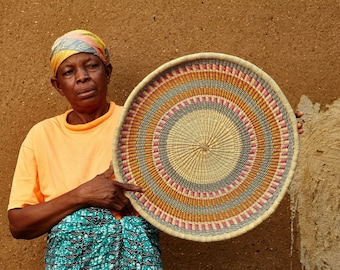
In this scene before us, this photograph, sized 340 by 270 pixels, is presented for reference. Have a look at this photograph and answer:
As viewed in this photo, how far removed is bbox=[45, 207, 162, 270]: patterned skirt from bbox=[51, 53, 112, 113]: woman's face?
0.43 meters

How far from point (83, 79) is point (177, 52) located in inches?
26.2

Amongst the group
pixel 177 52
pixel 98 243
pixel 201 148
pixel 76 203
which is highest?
pixel 177 52

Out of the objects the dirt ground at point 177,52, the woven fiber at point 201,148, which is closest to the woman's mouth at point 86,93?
the woven fiber at point 201,148

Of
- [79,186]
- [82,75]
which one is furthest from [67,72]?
[79,186]

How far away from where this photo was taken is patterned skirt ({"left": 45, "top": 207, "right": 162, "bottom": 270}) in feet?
6.36

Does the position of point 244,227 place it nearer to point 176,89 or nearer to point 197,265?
point 176,89

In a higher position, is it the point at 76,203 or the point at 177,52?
the point at 177,52

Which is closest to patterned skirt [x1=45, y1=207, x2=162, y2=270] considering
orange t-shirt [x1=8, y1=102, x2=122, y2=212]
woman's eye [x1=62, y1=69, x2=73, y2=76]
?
orange t-shirt [x1=8, y1=102, x2=122, y2=212]

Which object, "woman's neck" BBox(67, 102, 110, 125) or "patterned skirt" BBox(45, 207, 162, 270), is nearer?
"patterned skirt" BBox(45, 207, 162, 270)

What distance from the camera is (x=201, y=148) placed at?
6.54 feet

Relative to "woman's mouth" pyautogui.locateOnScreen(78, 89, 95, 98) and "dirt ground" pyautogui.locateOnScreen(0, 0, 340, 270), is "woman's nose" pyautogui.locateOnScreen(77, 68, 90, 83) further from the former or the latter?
"dirt ground" pyautogui.locateOnScreen(0, 0, 340, 270)

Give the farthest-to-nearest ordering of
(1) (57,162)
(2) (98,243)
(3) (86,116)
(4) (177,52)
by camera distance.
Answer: (4) (177,52)
(3) (86,116)
(1) (57,162)
(2) (98,243)

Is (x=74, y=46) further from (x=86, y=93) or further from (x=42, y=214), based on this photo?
(x=42, y=214)

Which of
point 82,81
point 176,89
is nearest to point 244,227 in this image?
point 176,89
